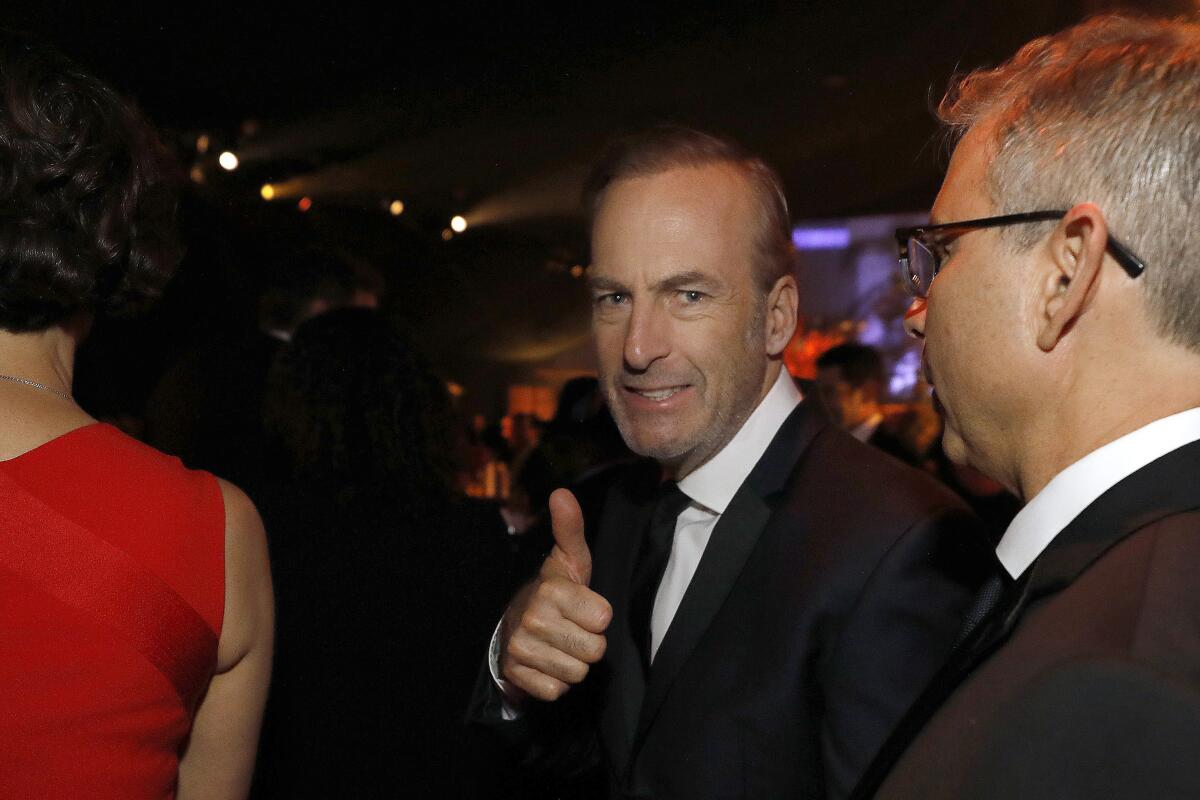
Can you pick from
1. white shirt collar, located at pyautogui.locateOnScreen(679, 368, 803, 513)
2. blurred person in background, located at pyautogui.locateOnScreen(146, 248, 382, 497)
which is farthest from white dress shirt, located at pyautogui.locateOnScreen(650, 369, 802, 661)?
blurred person in background, located at pyautogui.locateOnScreen(146, 248, 382, 497)

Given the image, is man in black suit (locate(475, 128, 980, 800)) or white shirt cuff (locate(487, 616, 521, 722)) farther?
white shirt cuff (locate(487, 616, 521, 722))

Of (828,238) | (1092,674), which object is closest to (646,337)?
(1092,674)

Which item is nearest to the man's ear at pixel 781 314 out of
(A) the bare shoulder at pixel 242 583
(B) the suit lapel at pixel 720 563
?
(B) the suit lapel at pixel 720 563

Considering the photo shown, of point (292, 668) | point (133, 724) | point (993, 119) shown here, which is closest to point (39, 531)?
point (133, 724)

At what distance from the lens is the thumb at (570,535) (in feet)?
4.69

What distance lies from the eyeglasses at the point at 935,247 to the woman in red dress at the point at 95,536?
0.86 metres

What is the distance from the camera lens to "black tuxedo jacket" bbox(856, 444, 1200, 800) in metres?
0.54

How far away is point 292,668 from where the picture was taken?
1795 mm

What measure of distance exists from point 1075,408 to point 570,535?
0.79 meters

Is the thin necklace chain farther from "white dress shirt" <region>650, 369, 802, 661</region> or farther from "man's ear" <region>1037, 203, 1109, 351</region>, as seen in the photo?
"man's ear" <region>1037, 203, 1109, 351</region>

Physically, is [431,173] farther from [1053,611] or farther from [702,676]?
[1053,611]

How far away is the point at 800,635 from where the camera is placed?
1.29 metres

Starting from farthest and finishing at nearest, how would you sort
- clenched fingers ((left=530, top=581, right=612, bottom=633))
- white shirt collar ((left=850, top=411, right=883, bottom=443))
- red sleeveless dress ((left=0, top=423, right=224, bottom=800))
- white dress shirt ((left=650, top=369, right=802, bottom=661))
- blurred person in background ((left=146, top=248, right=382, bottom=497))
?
white shirt collar ((left=850, top=411, right=883, bottom=443)) < blurred person in background ((left=146, top=248, right=382, bottom=497)) < white dress shirt ((left=650, top=369, right=802, bottom=661)) < clenched fingers ((left=530, top=581, right=612, bottom=633)) < red sleeveless dress ((left=0, top=423, right=224, bottom=800))

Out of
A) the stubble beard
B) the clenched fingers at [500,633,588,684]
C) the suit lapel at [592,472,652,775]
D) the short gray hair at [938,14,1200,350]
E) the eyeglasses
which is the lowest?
the suit lapel at [592,472,652,775]
